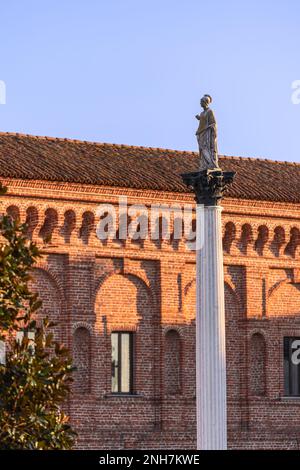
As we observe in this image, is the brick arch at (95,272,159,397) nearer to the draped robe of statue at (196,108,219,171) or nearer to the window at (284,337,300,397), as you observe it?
the window at (284,337,300,397)

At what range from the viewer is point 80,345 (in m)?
31.6

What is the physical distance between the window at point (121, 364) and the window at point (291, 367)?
3.87 metres

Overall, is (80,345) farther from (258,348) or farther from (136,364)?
(258,348)

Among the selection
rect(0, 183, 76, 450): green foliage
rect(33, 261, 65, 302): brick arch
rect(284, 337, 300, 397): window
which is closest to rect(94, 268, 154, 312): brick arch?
rect(33, 261, 65, 302): brick arch

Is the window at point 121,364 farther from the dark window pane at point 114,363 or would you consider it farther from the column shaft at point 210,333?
the column shaft at point 210,333

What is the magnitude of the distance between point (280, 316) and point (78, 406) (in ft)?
17.6

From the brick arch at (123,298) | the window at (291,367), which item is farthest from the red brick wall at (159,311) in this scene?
the window at (291,367)

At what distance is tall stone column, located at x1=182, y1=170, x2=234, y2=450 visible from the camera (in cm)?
2594

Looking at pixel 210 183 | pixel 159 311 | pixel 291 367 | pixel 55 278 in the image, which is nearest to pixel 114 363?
pixel 159 311

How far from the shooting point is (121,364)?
32.3 metres

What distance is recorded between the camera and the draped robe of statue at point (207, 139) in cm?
2630
